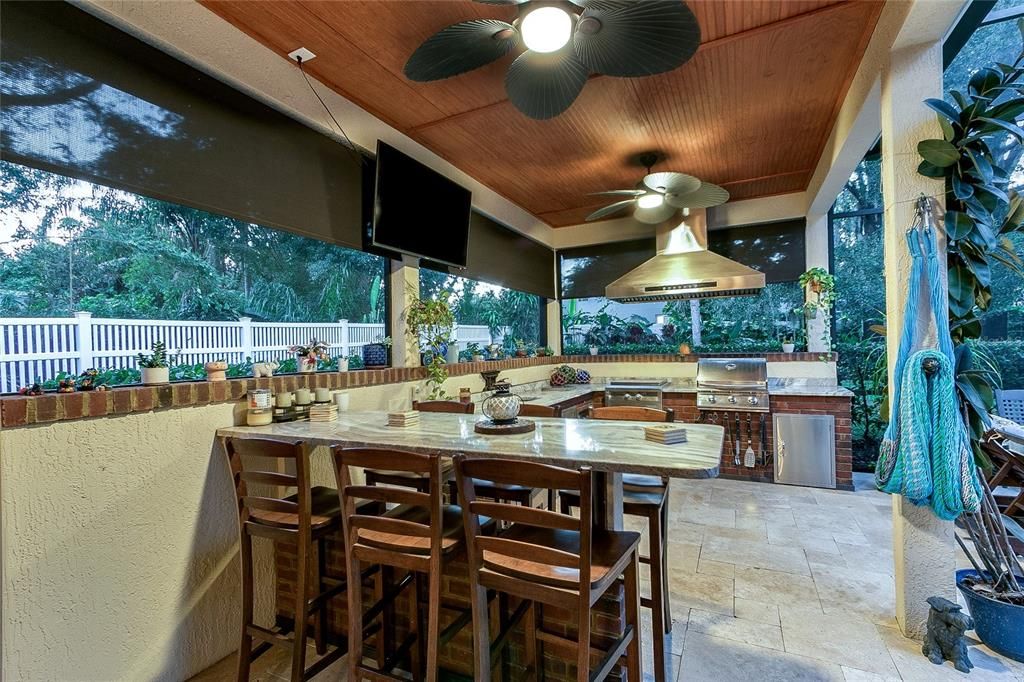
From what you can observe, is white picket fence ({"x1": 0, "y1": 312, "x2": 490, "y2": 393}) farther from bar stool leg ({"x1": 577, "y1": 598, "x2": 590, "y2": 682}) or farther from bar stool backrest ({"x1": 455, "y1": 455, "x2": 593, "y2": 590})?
bar stool leg ({"x1": 577, "y1": 598, "x2": 590, "y2": 682})

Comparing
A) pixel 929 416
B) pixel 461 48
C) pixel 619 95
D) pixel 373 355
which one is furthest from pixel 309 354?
pixel 929 416

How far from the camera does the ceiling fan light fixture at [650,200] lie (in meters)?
3.45

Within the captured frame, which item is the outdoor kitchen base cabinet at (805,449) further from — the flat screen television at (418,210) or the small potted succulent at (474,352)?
the flat screen television at (418,210)

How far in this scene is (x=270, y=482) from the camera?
1.56 m

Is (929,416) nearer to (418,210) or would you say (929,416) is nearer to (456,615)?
(456,615)

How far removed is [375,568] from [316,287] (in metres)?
1.65

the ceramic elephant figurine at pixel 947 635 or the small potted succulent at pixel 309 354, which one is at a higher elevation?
the small potted succulent at pixel 309 354

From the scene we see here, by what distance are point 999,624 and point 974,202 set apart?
1.74m

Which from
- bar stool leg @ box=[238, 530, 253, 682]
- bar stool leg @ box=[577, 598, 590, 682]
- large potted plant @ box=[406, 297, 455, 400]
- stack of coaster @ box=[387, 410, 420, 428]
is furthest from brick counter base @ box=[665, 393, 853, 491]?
bar stool leg @ box=[238, 530, 253, 682]

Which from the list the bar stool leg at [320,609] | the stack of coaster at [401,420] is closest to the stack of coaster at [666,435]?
the stack of coaster at [401,420]

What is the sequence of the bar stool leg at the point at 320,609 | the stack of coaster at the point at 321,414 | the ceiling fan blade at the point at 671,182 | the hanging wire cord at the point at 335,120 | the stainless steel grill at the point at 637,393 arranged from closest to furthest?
1. the bar stool leg at the point at 320,609
2. the stack of coaster at the point at 321,414
3. the hanging wire cord at the point at 335,120
4. the ceiling fan blade at the point at 671,182
5. the stainless steel grill at the point at 637,393

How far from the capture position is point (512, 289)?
4.80 metres

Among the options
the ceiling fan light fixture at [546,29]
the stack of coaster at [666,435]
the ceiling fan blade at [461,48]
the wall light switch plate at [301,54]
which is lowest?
the stack of coaster at [666,435]

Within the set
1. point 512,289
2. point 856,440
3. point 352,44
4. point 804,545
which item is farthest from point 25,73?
point 856,440
